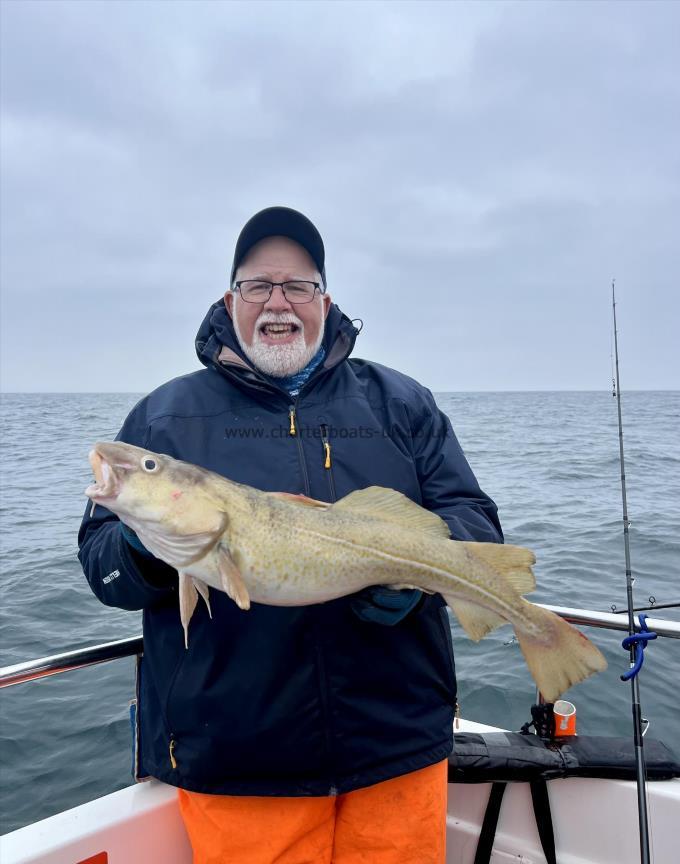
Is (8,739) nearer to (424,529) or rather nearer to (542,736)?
(542,736)

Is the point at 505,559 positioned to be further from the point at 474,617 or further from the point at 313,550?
the point at 313,550

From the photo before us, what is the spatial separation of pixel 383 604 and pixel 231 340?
1.59m

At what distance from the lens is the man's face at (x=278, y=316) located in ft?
10.8

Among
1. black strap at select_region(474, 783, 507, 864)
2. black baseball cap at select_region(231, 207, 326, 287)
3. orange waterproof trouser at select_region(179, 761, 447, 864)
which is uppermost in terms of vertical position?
black baseball cap at select_region(231, 207, 326, 287)

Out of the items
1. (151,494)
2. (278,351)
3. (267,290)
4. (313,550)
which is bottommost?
(313,550)

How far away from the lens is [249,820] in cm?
267

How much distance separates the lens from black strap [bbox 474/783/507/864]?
140 inches

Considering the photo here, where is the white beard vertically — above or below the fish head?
above

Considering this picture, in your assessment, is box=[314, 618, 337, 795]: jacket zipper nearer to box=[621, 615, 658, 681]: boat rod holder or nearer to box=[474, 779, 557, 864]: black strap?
box=[474, 779, 557, 864]: black strap

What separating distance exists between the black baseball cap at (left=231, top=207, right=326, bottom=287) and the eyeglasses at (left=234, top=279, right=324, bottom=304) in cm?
18

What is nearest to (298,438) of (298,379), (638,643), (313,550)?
(298,379)

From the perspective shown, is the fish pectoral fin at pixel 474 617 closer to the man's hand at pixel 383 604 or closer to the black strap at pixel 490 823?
the man's hand at pixel 383 604

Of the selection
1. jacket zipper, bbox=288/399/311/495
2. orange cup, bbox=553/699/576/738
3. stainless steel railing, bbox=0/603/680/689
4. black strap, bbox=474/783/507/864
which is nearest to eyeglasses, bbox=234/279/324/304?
jacket zipper, bbox=288/399/311/495

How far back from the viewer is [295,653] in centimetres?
268
